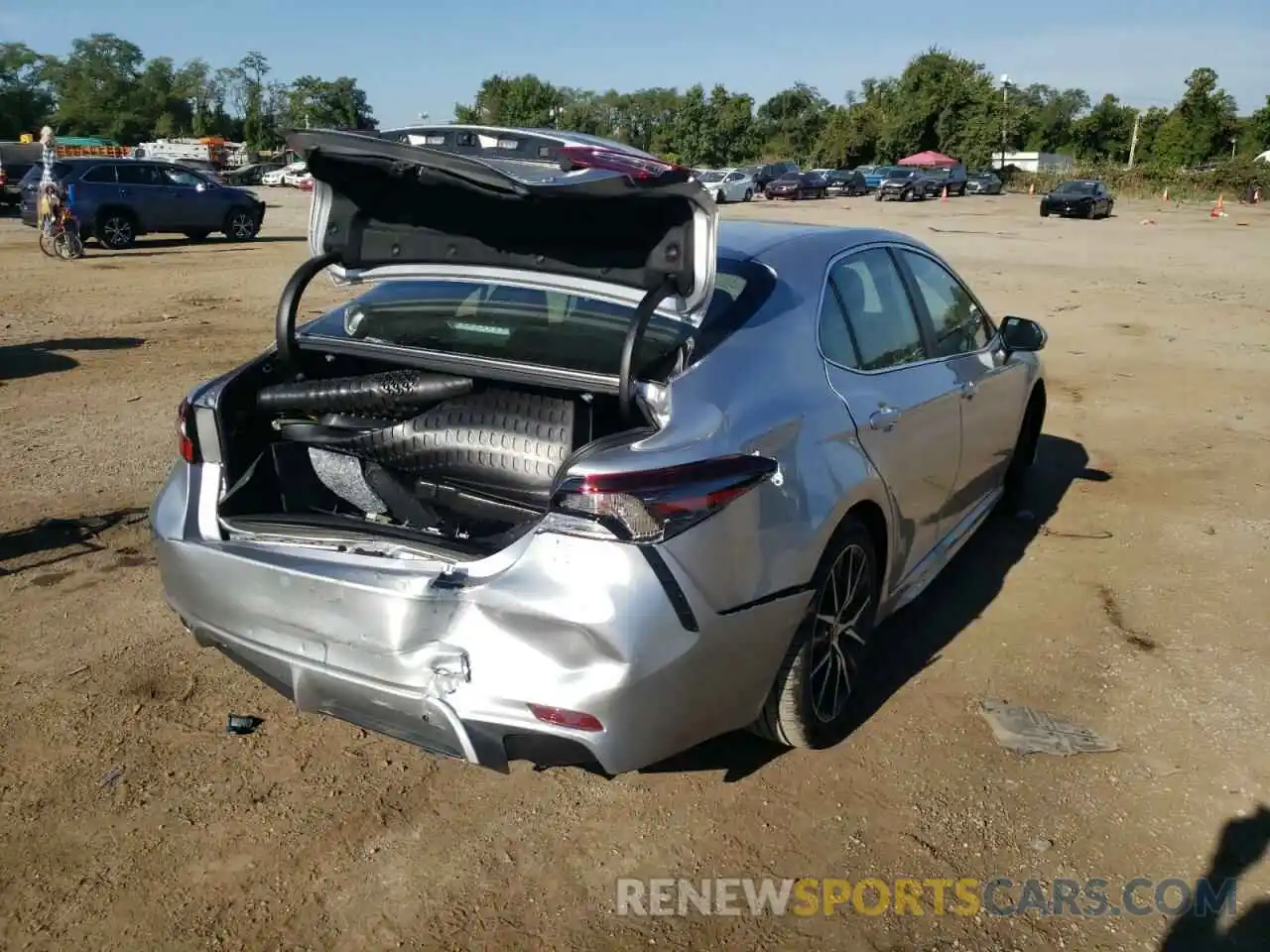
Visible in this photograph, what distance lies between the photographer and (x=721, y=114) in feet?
289

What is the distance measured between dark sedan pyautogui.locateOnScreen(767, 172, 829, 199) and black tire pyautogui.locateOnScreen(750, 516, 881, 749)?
151 feet

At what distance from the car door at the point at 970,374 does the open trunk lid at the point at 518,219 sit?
64.5 inches

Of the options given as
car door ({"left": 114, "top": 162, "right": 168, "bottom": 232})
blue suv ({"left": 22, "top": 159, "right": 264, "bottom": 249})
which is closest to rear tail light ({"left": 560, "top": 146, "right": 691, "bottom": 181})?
blue suv ({"left": 22, "top": 159, "right": 264, "bottom": 249})

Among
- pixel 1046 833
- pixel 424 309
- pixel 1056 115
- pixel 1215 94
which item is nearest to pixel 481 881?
pixel 1046 833

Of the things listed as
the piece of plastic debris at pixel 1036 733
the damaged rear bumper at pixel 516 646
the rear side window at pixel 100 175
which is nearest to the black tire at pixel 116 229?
the rear side window at pixel 100 175

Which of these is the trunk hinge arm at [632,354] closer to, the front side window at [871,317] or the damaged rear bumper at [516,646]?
the damaged rear bumper at [516,646]

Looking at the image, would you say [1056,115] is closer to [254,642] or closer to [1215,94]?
[1215,94]

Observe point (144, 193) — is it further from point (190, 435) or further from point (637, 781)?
point (637, 781)

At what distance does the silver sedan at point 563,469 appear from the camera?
259 cm

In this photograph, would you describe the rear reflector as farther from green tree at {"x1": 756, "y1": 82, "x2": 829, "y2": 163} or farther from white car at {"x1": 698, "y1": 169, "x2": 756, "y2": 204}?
green tree at {"x1": 756, "y1": 82, "x2": 829, "y2": 163}

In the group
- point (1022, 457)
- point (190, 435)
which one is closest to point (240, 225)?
point (1022, 457)

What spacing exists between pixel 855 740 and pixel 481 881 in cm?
136

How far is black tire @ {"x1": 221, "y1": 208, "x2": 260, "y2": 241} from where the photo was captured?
72.0 ft

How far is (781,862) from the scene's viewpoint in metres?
2.92
